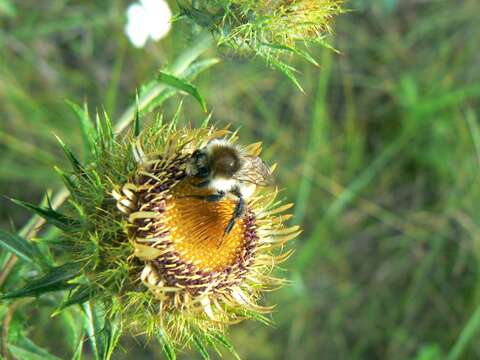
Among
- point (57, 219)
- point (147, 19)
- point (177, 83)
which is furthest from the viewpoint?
point (147, 19)

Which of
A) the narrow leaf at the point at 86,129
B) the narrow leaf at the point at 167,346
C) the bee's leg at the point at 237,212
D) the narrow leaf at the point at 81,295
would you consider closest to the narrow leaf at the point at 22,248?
the narrow leaf at the point at 81,295

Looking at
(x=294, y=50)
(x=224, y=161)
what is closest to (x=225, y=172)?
(x=224, y=161)

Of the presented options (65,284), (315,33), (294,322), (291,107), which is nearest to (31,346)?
(65,284)

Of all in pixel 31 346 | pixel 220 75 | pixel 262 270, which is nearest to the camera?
pixel 262 270

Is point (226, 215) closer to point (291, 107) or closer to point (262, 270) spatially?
point (262, 270)

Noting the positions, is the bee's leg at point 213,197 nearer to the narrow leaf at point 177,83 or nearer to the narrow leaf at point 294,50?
the narrow leaf at point 177,83

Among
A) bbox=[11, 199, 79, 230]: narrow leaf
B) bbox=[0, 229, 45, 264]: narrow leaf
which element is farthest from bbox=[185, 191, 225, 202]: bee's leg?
bbox=[0, 229, 45, 264]: narrow leaf

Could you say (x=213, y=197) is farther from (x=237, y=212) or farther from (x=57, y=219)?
(x=57, y=219)
